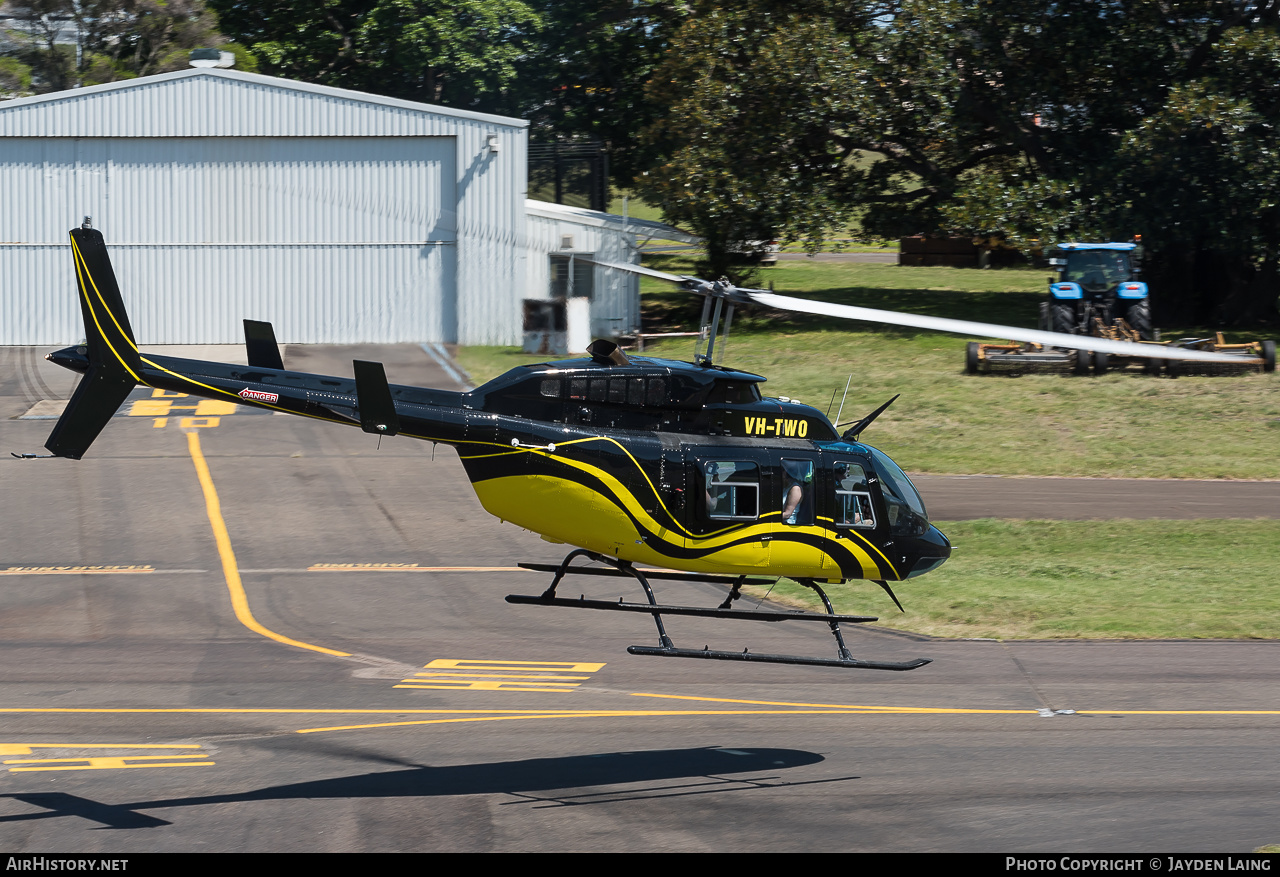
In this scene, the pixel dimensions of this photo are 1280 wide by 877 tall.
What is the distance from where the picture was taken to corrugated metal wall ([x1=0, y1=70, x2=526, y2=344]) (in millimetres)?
47750

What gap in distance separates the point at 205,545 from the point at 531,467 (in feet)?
51.6

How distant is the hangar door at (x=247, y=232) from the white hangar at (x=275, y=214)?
0.05 meters

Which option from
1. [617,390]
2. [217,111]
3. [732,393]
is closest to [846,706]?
[732,393]

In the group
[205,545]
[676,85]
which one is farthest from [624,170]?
[205,545]

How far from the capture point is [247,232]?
48844mm

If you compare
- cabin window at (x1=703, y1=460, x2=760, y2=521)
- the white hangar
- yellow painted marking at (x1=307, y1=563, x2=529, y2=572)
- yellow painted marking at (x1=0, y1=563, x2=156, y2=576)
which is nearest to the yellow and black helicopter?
cabin window at (x1=703, y1=460, x2=760, y2=521)

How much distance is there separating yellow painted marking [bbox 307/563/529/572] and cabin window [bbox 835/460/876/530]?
478 inches

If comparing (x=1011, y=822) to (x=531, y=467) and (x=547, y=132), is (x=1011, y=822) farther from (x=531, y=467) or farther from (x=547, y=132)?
(x=547, y=132)

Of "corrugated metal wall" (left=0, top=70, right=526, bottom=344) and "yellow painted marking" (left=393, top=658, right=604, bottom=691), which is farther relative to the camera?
"corrugated metal wall" (left=0, top=70, right=526, bottom=344)

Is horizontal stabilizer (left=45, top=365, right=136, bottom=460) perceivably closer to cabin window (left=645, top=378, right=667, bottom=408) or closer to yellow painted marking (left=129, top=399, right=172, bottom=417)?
cabin window (left=645, top=378, right=667, bottom=408)

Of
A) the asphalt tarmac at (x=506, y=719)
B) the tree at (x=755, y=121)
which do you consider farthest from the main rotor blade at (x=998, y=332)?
the tree at (x=755, y=121)

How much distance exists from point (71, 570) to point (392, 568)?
21.5 ft

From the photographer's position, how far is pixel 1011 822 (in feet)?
52.1

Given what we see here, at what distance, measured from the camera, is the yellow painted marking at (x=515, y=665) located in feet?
70.8
